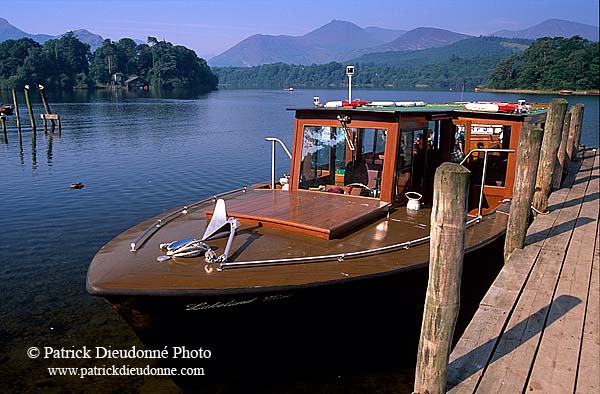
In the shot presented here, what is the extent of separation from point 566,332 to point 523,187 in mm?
2988

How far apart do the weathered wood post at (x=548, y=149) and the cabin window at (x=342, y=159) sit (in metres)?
3.62

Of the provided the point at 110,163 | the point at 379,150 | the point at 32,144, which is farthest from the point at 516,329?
the point at 32,144

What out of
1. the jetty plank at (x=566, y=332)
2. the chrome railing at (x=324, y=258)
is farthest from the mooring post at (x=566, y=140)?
the chrome railing at (x=324, y=258)

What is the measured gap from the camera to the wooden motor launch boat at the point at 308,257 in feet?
17.7

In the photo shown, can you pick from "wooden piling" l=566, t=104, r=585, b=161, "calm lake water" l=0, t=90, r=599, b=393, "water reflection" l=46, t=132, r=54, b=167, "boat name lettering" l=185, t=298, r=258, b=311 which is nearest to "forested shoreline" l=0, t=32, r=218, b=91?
"calm lake water" l=0, t=90, r=599, b=393

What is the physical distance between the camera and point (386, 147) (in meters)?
7.95

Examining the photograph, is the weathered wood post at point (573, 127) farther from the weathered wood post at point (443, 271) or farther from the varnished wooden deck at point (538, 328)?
the weathered wood post at point (443, 271)

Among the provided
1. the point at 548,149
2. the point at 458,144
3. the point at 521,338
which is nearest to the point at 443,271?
the point at 521,338

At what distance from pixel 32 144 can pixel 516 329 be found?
31.9 m

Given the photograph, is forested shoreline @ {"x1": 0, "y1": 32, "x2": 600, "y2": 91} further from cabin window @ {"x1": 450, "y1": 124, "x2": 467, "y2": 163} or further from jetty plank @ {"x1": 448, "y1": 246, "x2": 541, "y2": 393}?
jetty plank @ {"x1": 448, "y1": 246, "x2": 541, "y2": 393}

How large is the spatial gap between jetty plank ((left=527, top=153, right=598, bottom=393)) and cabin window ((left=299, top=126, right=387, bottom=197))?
10.0 ft

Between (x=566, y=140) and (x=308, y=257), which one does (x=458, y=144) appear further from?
(x=566, y=140)

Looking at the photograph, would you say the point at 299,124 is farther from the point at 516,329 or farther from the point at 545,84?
the point at 545,84

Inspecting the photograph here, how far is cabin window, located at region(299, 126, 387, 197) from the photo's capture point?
8.14 m
